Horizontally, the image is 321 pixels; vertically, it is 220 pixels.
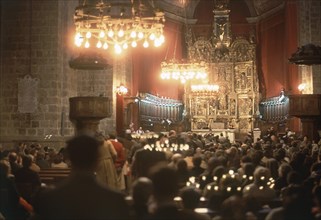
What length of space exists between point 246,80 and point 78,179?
92.4 feet

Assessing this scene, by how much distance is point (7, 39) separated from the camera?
1809 cm

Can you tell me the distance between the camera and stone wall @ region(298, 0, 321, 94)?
2186 cm

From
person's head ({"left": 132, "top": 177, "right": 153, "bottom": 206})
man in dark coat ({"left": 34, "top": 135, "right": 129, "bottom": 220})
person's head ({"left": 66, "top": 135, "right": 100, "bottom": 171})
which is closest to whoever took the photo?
man in dark coat ({"left": 34, "top": 135, "right": 129, "bottom": 220})

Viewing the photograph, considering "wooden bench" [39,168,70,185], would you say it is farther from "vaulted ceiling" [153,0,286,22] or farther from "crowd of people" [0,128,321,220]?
"vaulted ceiling" [153,0,286,22]

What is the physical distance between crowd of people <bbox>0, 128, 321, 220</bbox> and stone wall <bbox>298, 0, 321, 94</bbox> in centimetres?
802

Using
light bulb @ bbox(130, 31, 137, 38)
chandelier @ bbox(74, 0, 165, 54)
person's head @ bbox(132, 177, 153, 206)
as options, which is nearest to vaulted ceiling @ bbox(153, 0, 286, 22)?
light bulb @ bbox(130, 31, 137, 38)

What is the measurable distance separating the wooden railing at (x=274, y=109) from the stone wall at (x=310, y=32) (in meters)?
3.62

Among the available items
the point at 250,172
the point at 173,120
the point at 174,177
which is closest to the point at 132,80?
the point at 173,120

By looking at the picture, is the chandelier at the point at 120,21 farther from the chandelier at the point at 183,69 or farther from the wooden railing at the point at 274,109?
the wooden railing at the point at 274,109

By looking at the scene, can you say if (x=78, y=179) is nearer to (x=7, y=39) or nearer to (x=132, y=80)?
(x=7, y=39)

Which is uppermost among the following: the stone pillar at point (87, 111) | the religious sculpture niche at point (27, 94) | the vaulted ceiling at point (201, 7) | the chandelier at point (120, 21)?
the vaulted ceiling at point (201, 7)

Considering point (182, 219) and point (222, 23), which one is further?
point (222, 23)

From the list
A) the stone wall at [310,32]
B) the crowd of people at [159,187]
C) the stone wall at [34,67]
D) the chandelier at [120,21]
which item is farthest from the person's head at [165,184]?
the stone wall at [310,32]

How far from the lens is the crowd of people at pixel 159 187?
349 cm
